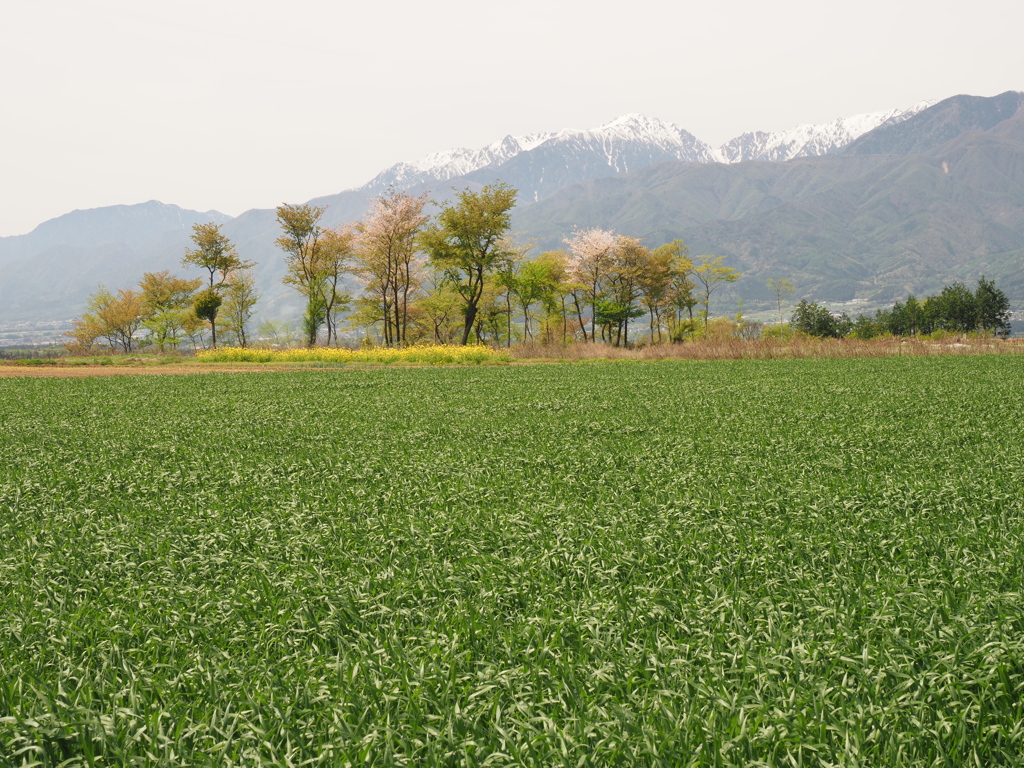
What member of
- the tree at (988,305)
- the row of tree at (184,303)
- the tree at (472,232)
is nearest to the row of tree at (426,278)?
the tree at (472,232)

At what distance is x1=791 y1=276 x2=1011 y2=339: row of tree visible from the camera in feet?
→ 339

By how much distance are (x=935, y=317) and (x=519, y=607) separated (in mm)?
134693

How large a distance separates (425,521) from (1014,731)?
14.0 feet

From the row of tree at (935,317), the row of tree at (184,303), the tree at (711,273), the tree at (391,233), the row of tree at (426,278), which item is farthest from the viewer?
the row of tree at (935,317)

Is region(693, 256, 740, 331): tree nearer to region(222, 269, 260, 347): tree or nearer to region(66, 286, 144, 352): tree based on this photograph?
region(222, 269, 260, 347): tree

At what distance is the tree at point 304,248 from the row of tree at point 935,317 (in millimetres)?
78310

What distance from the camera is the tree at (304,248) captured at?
58.0 metres

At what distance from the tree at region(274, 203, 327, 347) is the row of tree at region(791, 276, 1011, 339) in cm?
7831

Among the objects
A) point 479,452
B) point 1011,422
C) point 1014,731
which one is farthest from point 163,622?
point 1011,422

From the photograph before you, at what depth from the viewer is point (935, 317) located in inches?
4350

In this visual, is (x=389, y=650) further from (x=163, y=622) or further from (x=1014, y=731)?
(x=1014, y=731)

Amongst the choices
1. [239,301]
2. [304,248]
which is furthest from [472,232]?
[239,301]

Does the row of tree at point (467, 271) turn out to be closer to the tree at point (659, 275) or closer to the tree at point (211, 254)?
the tree at point (659, 275)

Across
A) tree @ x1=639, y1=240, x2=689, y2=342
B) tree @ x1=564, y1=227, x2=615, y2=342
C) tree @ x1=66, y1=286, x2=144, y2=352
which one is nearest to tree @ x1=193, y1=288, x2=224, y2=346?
tree @ x1=66, y1=286, x2=144, y2=352
